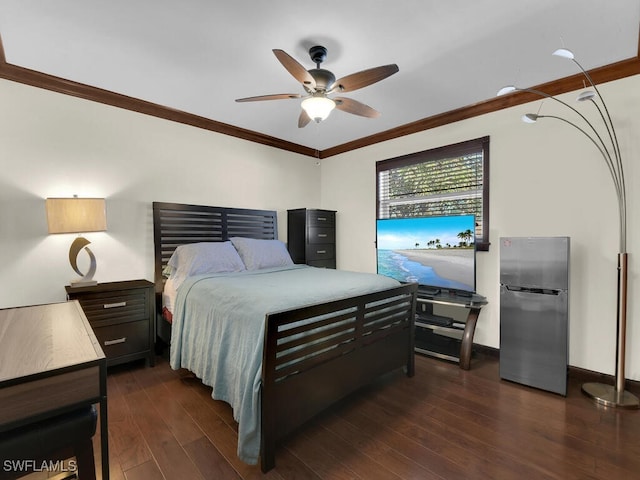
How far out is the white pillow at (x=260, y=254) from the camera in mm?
3518

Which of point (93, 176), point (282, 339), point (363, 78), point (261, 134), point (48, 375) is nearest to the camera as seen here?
point (48, 375)

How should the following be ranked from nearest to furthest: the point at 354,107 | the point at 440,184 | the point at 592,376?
1. the point at 354,107
2. the point at 592,376
3. the point at 440,184

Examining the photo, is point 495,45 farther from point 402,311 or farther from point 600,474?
point 600,474

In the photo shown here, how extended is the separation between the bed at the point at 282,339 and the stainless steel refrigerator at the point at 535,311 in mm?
826

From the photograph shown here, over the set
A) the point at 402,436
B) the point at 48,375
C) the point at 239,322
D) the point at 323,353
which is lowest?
the point at 402,436

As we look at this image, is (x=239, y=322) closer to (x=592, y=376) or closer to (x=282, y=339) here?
(x=282, y=339)

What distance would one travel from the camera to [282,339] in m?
1.75

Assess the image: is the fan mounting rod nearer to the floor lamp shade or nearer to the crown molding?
the crown molding

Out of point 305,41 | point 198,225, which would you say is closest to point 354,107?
point 305,41

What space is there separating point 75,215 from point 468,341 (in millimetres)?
3646

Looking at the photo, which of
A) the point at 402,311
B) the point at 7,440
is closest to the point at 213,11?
the point at 7,440

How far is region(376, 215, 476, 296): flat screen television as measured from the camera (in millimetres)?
3121

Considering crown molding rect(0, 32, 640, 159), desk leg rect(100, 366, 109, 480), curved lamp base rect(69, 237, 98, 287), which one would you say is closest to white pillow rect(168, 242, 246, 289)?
curved lamp base rect(69, 237, 98, 287)

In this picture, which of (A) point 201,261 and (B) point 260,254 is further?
(B) point 260,254
